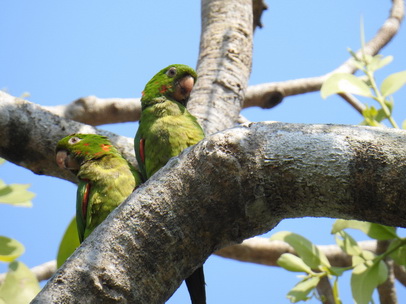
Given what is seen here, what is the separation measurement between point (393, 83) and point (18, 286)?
75.0 inches

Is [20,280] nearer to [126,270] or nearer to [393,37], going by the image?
[126,270]

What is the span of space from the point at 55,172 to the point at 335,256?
2032mm

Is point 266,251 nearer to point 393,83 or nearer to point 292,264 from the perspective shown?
point 292,264

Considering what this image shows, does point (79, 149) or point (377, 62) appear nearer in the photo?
point (79, 149)

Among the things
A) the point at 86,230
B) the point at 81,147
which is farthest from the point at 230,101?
the point at 86,230

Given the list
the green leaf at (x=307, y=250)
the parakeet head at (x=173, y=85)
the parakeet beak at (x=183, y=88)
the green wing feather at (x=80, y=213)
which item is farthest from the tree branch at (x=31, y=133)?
the green leaf at (x=307, y=250)

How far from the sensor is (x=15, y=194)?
2.26 metres

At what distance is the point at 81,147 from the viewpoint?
106 inches

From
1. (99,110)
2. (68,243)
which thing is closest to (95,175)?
(68,243)

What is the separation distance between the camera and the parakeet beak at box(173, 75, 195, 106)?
302cm

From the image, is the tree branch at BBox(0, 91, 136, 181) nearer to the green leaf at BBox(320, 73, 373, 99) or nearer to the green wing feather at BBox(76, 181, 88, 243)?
the green wing feather at BBox(76, 181, 88, 243)

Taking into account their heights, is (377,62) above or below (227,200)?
above

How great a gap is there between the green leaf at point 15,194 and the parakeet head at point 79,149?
0.34m

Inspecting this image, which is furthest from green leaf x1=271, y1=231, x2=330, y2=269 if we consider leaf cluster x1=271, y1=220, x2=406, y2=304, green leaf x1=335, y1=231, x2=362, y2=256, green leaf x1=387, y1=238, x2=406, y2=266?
green leaf x1=387, y1=238, x2=406, y2=266
